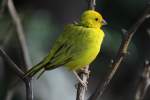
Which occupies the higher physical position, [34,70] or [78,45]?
[34,70]

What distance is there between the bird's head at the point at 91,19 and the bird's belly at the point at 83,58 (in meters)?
0.25

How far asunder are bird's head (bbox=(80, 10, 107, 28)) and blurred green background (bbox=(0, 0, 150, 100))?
189 centimetres

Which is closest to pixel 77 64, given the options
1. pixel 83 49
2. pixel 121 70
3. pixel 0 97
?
pixel 83 49

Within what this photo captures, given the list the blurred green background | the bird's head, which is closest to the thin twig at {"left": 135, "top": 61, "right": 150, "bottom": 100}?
the bird's head

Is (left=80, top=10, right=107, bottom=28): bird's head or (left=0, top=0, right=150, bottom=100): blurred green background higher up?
(left=80, top=10, right=107, bottom=28): bird's head

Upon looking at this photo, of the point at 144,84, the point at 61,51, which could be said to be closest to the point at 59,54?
the point at 61,51

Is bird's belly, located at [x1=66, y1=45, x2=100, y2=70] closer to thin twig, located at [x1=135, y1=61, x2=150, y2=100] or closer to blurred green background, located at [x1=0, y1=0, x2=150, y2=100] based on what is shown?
thin twig, located at [x1=135, y1=61, x2=150, y2=100]

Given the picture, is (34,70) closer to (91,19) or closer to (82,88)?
(82,88)

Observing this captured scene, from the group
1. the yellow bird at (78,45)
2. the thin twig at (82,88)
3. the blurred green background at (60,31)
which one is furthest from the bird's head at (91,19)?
the blurred green background at (60,31)

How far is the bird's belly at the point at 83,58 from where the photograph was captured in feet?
17.3

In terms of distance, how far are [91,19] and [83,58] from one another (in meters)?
0.36

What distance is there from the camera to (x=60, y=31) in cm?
807

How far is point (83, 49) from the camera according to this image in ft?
17.5

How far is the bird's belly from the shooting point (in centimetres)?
527
